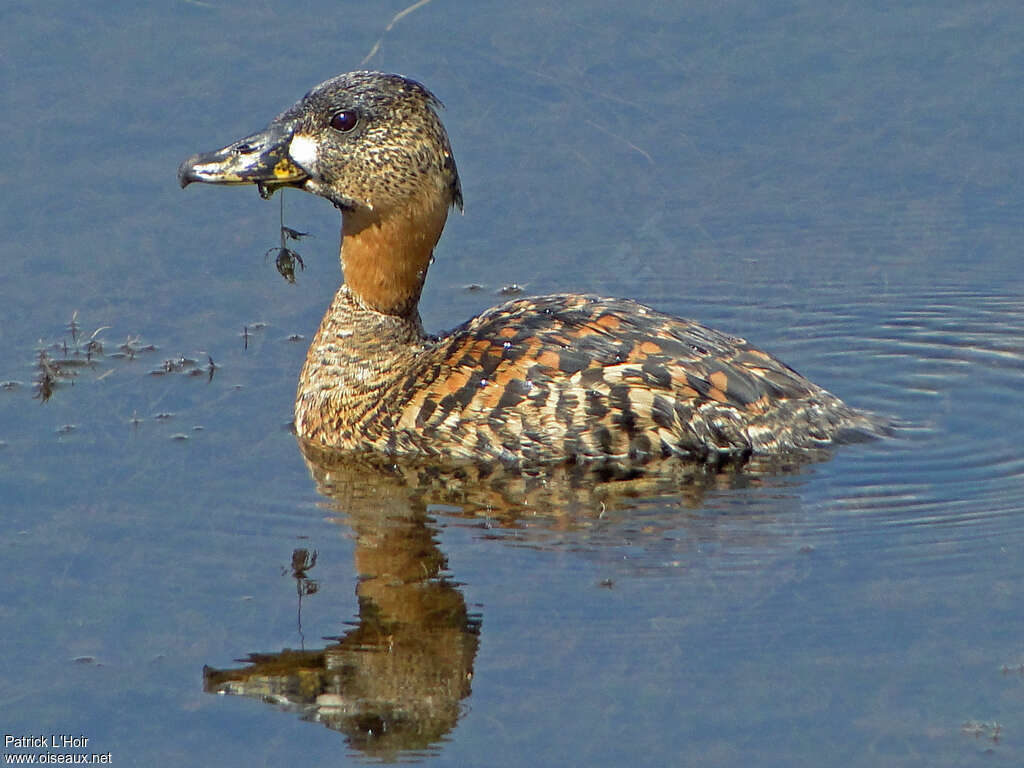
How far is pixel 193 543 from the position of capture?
26.4ft

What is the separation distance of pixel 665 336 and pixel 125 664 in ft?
9.88

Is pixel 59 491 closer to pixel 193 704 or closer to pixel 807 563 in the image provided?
pixel 193 704

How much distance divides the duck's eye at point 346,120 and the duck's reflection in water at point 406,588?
1.55 m

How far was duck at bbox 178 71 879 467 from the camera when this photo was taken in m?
8.63

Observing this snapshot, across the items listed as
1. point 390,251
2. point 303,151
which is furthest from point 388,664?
point 303,151

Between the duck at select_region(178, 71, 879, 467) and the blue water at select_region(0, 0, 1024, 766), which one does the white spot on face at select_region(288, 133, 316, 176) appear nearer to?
the duck at select_region(178, 71, 879, 467)

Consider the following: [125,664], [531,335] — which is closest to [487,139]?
[531,335]

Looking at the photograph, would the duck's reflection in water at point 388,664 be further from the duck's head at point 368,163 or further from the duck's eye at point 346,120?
the duck's eye at point 346,120

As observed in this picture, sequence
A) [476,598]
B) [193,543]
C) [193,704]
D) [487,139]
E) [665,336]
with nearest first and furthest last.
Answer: [193,704], [476,598], [193,543], [665,336], [487,139]

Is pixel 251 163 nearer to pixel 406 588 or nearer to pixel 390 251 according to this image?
pixel 390 251

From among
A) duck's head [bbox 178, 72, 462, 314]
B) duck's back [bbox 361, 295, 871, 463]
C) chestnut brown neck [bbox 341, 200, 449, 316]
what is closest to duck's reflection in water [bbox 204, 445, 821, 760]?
duck's back [bbox 361, 295, 871, 463]

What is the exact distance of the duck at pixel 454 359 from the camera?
8633 millimetres

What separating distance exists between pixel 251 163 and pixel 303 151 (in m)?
0.26

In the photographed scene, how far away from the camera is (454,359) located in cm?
899
